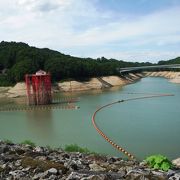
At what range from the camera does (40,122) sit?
165ft

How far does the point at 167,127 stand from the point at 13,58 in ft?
317

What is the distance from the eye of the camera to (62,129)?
43125 millimetres

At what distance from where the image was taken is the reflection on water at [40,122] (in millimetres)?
41303

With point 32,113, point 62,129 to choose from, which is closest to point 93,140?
point 62,129

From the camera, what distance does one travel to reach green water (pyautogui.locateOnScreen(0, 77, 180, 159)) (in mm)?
31133

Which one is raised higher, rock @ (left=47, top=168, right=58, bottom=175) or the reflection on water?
rock @ (left=47, top=168, right=58, bottom=175)

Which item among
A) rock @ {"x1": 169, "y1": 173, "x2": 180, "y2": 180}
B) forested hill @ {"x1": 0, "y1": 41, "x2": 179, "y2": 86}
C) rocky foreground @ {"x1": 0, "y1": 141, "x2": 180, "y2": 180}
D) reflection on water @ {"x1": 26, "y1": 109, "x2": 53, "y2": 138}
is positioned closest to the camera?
rock @ {"x1": 169, "y1": 173, "x2": 180, "y2": 180}

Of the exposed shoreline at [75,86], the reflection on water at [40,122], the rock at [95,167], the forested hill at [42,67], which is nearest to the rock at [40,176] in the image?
the rock at [95,167]

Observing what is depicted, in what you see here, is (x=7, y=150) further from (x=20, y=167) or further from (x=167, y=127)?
(x=167, y=127)

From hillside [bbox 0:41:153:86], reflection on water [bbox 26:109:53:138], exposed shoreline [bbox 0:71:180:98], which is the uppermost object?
hillside [bbox 0:41:153:86]

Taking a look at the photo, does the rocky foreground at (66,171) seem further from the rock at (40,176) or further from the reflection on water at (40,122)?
the reflection on water at (40,122)

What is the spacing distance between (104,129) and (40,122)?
12241 mm

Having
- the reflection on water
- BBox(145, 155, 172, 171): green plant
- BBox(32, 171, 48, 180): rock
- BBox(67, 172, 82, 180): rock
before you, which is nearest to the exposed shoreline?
the reflection on water

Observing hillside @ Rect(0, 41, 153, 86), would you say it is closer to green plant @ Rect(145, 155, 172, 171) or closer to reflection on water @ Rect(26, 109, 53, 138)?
reflection on water @ Rect(26, 109, 53, 138)
